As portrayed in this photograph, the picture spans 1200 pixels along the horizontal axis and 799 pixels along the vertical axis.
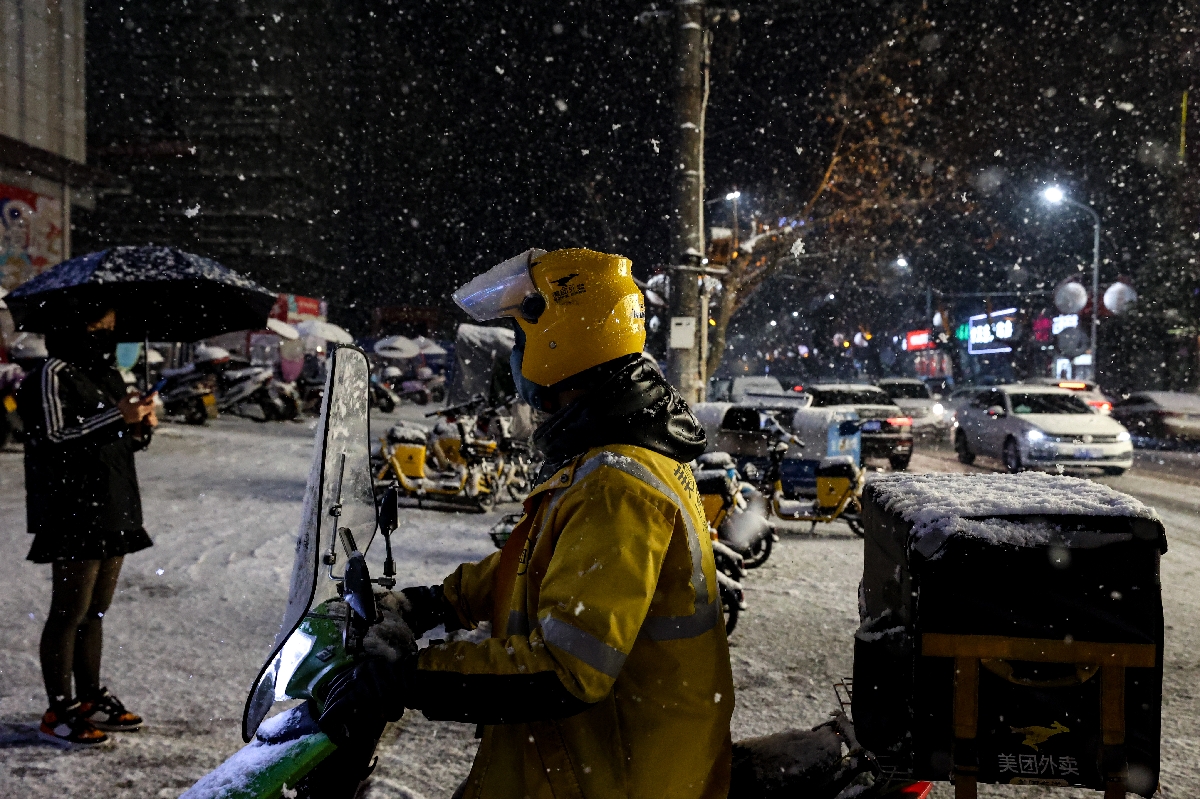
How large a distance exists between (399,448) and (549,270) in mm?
9150

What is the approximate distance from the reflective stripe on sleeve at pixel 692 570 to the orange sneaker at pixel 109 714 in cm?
338

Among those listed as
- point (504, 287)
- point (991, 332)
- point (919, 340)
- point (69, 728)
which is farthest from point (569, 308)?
point (919, 340)

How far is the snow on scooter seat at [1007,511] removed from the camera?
5.88 ft

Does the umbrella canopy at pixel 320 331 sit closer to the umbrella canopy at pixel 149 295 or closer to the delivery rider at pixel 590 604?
the umbrella canopy at pixel 149 295

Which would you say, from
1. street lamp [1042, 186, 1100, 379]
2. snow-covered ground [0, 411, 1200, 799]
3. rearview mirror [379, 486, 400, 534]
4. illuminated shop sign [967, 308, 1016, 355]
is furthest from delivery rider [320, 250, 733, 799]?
illuminated shop sign [967, 308, 1016, 355]

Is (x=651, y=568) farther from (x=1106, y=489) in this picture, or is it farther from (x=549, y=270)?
(x=1106, y=489)

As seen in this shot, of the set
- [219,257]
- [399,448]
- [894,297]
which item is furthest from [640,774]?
[894,297]

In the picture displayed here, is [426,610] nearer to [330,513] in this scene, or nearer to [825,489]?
[330,513]

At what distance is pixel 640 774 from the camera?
1.53m

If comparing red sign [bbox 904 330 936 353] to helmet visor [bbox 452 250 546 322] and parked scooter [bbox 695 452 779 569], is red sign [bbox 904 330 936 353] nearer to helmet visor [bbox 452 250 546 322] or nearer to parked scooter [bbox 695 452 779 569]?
parked scooter [bbox 695 452 779 569]

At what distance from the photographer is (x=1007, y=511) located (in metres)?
1.83

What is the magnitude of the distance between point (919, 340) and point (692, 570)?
55037mm

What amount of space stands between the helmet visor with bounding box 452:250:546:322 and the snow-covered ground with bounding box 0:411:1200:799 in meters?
2.40

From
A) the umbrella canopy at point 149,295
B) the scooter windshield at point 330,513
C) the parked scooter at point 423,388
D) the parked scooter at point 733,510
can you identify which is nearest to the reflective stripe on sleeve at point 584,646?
the scooter windshield at point 330,513
